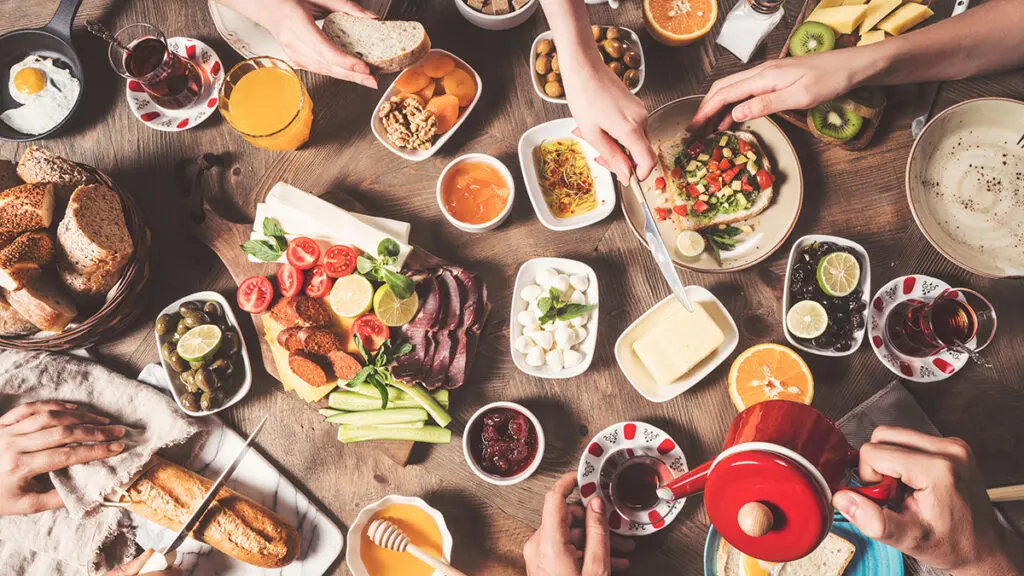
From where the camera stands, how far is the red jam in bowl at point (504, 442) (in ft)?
7.56

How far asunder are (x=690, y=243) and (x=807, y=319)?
1.74 ft

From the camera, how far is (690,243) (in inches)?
91.3

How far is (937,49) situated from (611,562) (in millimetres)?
2308

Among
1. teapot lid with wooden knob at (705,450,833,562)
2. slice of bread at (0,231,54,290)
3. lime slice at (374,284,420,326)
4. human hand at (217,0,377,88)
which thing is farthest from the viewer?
lime slice at (374,284,420,326)

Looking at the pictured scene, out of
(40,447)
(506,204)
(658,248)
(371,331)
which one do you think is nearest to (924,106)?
(658,248)

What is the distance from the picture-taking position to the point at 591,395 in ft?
7.95

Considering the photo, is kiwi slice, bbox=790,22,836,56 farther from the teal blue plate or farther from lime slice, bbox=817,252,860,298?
the teal blue plate

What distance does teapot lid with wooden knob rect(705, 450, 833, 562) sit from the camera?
1.45m

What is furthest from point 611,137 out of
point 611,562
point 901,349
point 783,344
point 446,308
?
point 611,562

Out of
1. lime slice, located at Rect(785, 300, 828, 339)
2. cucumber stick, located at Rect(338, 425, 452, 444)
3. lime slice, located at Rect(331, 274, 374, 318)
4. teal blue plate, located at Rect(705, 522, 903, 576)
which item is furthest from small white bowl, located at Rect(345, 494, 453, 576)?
lime slice, located at Rect(785, 300, 828, 339)

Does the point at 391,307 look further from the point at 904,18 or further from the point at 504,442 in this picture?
the point at 904,18

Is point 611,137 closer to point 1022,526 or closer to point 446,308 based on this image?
point 446,308

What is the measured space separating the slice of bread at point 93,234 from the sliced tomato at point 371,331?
92cm

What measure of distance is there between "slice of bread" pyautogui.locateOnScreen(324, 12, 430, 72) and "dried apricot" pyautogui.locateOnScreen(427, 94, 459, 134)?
185mm
